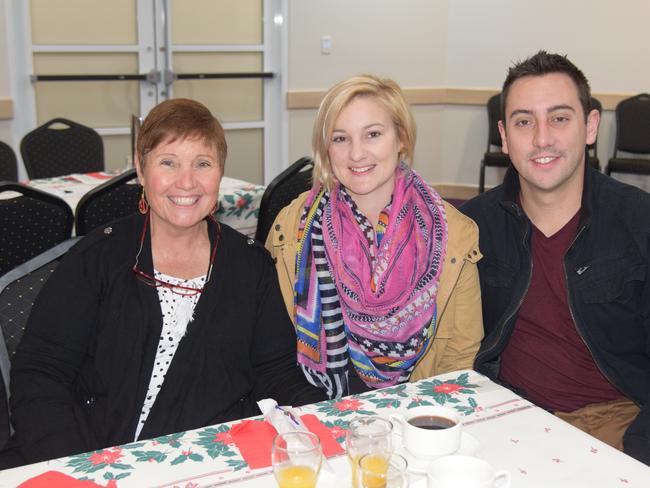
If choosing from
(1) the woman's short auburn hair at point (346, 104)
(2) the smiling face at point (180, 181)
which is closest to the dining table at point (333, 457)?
(2) the smiling face at point (180, 181)

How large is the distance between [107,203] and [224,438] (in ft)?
5.33

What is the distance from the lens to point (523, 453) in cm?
140

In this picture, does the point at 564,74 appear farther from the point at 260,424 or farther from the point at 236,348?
the point at 260,424

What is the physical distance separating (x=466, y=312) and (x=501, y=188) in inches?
15.6

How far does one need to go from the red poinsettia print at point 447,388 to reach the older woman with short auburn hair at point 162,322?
31 cm

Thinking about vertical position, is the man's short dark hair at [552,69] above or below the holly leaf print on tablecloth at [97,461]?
above

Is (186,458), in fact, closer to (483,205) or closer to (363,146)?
(363,146)

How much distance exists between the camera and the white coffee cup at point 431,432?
52.8 inches

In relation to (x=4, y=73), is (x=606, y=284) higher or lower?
lower

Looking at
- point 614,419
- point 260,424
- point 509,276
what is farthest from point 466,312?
point 260,424

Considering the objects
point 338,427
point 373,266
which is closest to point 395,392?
point 338,427

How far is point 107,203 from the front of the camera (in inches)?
112

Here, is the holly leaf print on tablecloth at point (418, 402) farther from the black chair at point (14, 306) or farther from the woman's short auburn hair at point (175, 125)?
the black chair at point (14, 306)

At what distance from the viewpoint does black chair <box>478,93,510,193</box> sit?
22.9ft
